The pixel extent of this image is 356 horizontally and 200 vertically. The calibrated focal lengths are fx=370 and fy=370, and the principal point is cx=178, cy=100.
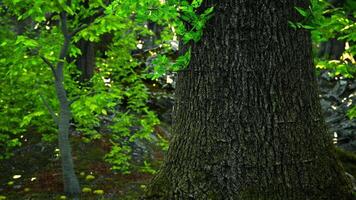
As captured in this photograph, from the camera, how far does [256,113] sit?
131 inches

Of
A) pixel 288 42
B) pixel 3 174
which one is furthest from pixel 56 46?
pixel 288 42

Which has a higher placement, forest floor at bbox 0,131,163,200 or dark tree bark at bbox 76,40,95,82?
dark tree bark at bbox 76,40,95,82

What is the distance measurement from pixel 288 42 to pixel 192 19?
904 millimetres

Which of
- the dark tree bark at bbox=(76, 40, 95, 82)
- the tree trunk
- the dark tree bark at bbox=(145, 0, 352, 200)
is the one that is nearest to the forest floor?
the tree trunk

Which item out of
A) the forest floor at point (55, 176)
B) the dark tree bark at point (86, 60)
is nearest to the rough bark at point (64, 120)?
the forest floor at point (55, 176)

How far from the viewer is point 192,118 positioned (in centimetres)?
359

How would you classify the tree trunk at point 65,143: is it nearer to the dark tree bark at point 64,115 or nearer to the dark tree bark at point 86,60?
the dark tree bark at point 64,115

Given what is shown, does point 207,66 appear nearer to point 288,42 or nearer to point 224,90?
point 224,90

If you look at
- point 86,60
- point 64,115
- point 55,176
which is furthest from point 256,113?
point 86,60

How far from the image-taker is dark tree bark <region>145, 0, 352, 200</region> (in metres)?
3.32

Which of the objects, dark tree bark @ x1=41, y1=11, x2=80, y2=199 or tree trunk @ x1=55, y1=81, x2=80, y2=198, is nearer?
dark tree bark @ x1=41, y1=11, x2=80, y2=199

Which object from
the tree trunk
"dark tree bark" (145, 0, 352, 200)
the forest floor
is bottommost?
the forest floor

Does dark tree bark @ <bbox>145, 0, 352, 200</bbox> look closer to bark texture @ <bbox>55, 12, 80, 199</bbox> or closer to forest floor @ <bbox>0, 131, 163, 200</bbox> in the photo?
A: forest floor @ <bbox>0, 131, 163, 200</bbox>

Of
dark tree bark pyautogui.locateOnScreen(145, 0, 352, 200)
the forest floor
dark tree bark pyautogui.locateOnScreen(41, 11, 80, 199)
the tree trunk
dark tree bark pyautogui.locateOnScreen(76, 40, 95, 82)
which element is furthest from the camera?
dark tree bark pyautogui.locateOnScreen(76, 40, 95, 82)
